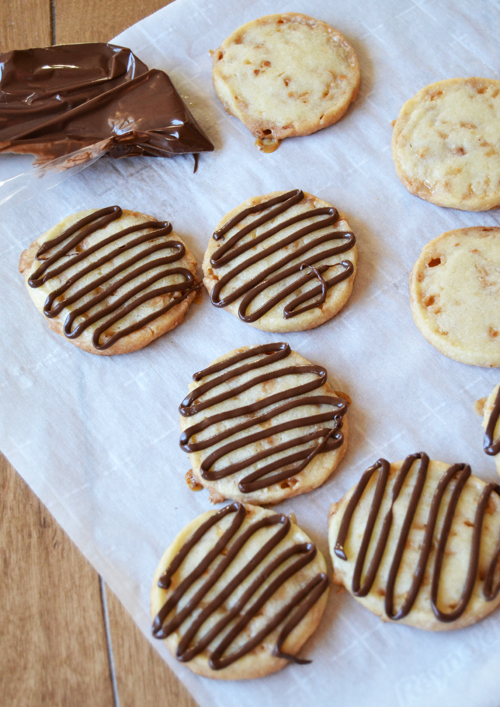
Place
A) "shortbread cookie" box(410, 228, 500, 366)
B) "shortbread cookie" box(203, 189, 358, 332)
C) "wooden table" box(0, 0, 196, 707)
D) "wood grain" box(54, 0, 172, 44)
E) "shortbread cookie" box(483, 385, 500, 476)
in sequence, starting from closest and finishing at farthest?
1. "wooden table" box(0, 0, 196, 707)
2. "shortbread cookie" box(483, 385, 500, 476)
3. "shortbread cookie" box(410, 228, 500, 366)
4. "shortbread cookie" box(203, 189, 358, 332)
5. "wood grain" box(54, 0, 172, 44)

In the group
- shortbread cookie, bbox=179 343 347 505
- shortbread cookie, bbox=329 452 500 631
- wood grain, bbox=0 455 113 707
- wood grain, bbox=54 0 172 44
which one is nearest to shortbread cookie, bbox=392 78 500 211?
shortbread cookie, bbox=179 343 347 505

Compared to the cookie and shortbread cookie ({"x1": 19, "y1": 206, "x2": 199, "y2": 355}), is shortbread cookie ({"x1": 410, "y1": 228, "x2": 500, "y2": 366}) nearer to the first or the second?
the cookie

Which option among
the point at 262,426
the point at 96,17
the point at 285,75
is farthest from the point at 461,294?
the point at 96,17

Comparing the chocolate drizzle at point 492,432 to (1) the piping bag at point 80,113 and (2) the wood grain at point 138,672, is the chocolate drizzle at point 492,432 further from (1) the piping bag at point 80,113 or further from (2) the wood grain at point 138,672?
(1) the piping bag at point 80,113

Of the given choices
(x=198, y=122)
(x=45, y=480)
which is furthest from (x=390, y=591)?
(x=198, y=122)

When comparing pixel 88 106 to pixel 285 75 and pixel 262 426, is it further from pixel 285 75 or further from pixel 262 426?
pixel 262 426

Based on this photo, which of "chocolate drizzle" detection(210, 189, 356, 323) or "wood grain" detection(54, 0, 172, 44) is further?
"wood grain" detection(54, 0, 172, 44)
